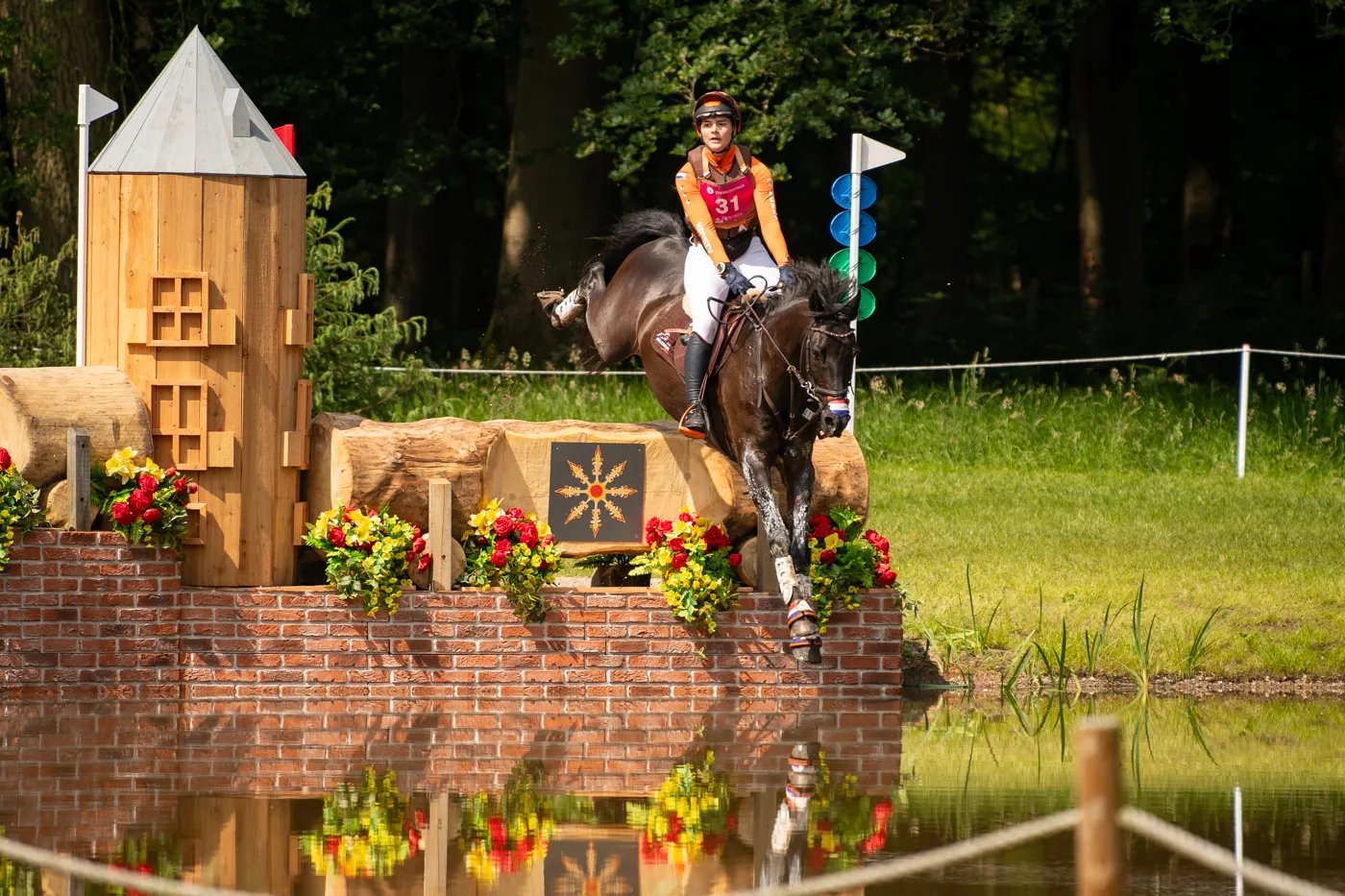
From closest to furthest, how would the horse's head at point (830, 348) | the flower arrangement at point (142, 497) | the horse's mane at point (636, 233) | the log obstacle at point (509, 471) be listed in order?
the horse's head at point (830, 348), the flower arrangement at point (142, 497), the log obstacle at point (509, 471), the horse's mane at point (636, 233)

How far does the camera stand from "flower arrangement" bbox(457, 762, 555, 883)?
6801 millimetres

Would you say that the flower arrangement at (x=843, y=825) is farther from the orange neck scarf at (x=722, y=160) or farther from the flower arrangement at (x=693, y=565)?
the orange neck scarf at (x=722, y=160)

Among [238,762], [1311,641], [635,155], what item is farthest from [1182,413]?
[238,762]

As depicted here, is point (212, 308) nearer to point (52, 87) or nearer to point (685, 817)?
point (685, 817)

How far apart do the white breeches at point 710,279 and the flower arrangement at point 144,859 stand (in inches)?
177

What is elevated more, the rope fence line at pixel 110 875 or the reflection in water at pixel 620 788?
the rope fence line at pixel 110 875

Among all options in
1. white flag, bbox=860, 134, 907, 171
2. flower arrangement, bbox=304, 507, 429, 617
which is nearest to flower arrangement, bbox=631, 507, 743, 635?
flower arrangement, bbox=304, 507, 429, 617

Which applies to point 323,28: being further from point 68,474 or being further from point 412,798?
point 412,798

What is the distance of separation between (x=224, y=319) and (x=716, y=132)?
112 inches

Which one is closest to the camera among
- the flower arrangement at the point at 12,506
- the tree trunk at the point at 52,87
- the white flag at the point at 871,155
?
the flower arrangement at the point at 12,506

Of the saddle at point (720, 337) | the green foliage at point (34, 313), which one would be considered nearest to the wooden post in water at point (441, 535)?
the saddle at point (720, 337)

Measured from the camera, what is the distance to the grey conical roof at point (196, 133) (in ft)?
34.2

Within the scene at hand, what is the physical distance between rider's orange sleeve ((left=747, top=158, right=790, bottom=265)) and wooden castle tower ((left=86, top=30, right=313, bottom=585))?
246cm

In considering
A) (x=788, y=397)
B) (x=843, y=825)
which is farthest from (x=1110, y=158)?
(x=843, y=825)
